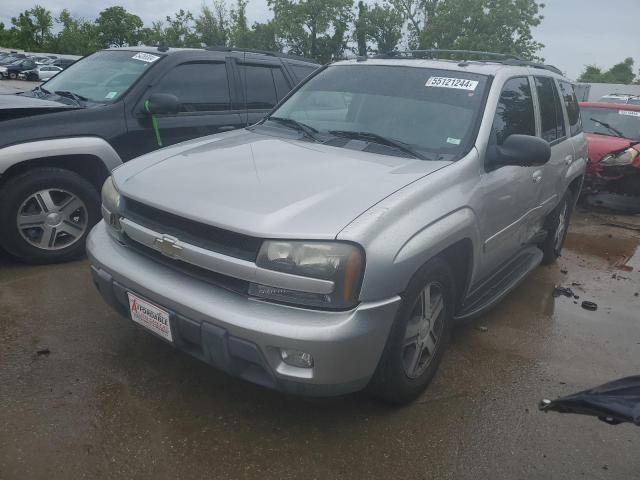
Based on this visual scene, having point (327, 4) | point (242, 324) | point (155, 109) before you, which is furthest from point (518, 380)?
point (327, 4)

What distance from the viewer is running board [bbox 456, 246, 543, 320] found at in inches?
132

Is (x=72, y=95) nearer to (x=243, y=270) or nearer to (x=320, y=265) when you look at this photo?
(x=243, y=270)

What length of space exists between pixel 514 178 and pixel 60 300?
10.4 ft

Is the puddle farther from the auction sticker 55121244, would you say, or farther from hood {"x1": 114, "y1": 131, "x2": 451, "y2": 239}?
the auction sticker 55121244

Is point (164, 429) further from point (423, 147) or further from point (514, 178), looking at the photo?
point (514, 178)

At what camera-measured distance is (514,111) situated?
379 cm

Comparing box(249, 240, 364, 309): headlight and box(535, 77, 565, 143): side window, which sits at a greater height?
box(535, 77, 565, 143): side window

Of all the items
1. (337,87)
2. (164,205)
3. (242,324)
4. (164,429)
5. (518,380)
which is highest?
(337,87)

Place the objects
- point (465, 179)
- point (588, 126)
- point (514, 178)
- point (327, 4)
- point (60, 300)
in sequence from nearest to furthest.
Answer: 1. point (465, 179)
2. point (514, 178)
3. point (60, 300)
4. point (588, 126)
5. point (327, 4)

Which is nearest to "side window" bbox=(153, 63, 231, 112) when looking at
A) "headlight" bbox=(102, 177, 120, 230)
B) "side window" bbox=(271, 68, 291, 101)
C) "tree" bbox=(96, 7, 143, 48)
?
"side window" bbox=(271, 68, 291, 101)

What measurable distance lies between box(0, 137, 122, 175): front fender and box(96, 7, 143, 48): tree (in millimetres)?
65955

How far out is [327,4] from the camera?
46875 mm

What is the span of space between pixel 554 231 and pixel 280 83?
310 centimetres

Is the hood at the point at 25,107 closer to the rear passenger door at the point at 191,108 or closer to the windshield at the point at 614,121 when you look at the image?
the rear passenger door at the point at 191,108
